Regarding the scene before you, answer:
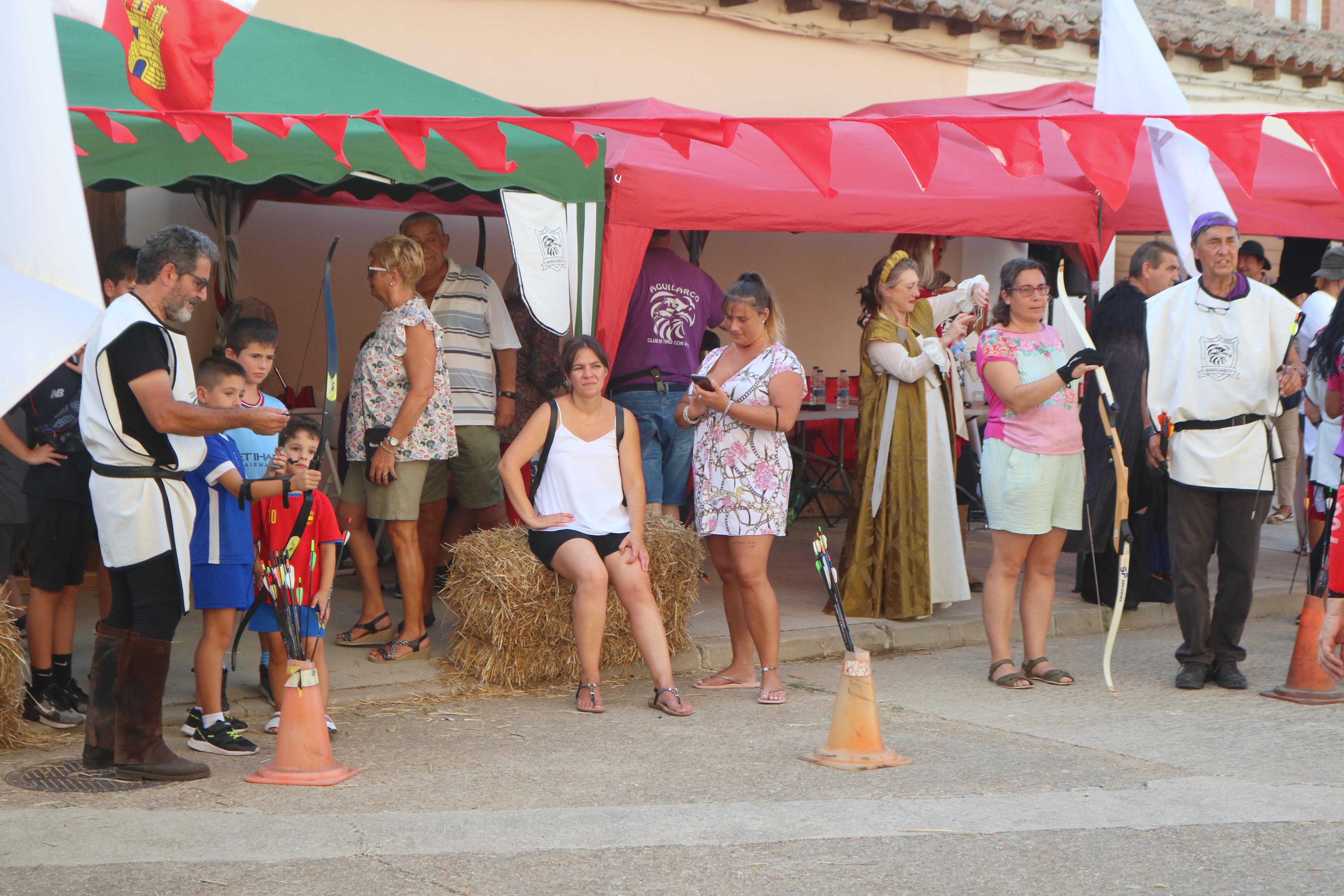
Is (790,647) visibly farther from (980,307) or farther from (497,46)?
(497,46)

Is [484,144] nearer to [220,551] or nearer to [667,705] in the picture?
[220,551]

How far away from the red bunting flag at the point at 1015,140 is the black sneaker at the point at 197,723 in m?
3.76

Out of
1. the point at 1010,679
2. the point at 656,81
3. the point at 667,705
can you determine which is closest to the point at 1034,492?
the point at 1010,679

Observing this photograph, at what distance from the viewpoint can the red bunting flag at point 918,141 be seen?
5535 mm

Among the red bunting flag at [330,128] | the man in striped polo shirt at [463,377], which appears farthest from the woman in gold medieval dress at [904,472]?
the red bunting flag at [330,128]

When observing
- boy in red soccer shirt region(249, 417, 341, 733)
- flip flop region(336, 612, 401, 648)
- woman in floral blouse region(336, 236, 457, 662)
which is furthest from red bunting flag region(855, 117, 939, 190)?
flip flop region(336, 612, 401, 648)

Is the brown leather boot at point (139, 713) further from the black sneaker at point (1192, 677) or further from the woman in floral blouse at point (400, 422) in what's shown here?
the black sneaker at point (1192, 677)

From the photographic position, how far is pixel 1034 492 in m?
5.85

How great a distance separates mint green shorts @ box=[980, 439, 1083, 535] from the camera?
5.86 m

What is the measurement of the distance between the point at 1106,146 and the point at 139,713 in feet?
14.3

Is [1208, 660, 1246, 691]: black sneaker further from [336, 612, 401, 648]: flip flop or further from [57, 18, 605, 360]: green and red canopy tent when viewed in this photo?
[336, 612, 401, 648]: flip flop

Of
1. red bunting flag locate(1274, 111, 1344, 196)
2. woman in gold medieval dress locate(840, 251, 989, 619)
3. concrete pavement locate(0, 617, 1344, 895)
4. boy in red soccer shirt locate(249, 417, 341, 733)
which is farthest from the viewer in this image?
woman in gold medieval dress locate(840, 251, 989, 619)

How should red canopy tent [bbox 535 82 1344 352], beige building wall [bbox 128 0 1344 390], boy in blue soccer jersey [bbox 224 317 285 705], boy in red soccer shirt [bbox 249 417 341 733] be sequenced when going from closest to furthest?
boy in red soccer shirt [bbox 249 417 341 733] → boy in blue soccer jersey [bbox 224 317 285 705] → red canopy tent [bbox 535 82 1344 352] → beige building wall [bbox 128 0 1344 390]

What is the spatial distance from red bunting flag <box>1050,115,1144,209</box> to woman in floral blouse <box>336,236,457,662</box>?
296 cm
